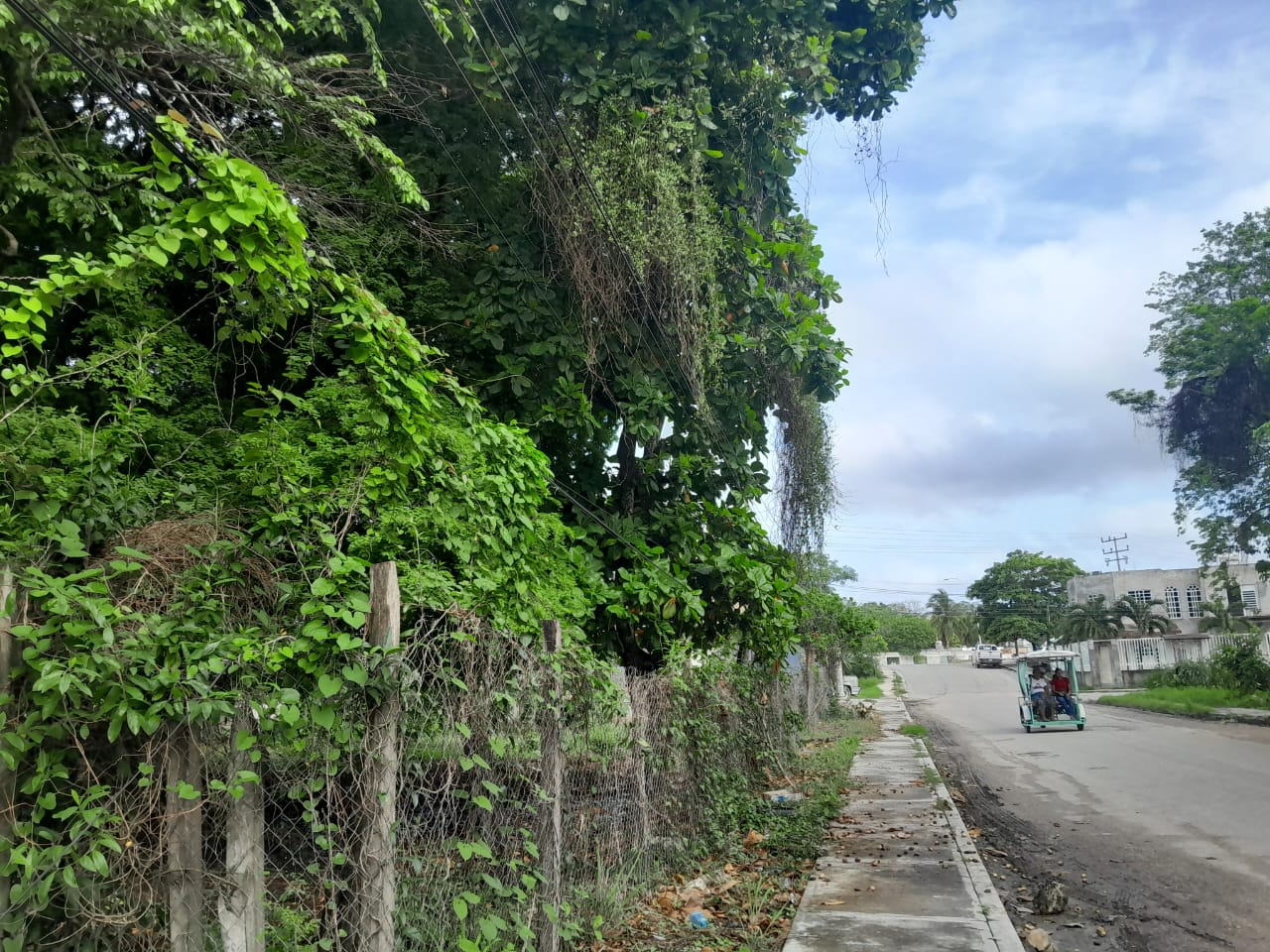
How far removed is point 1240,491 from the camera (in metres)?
32.4

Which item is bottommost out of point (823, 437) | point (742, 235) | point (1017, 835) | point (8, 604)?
point (1017, 835)

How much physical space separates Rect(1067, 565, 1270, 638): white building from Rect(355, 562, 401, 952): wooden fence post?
75.9 metres

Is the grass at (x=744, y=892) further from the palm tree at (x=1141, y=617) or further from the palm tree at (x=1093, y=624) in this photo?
the palm tree at (x=1141, y=617)

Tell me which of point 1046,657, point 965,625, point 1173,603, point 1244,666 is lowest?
point 1244,666

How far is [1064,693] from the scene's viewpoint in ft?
76.7

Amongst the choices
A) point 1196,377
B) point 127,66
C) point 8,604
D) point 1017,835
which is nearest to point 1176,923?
point 1017,835

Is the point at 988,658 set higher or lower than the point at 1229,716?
higher

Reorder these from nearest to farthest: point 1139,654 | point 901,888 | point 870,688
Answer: point 901,888 < point 1139,654 < point 870,688

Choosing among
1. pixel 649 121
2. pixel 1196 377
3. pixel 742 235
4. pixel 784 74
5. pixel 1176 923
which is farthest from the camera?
pixel 1196 377

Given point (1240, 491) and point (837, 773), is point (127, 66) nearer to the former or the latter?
point (837, 773)

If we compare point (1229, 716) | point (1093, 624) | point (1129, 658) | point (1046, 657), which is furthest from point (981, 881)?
point (1093, 624)

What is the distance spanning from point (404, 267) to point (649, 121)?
9.12 ft

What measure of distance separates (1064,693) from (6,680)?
24.6m

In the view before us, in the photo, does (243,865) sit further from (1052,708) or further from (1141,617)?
(1141,617)
